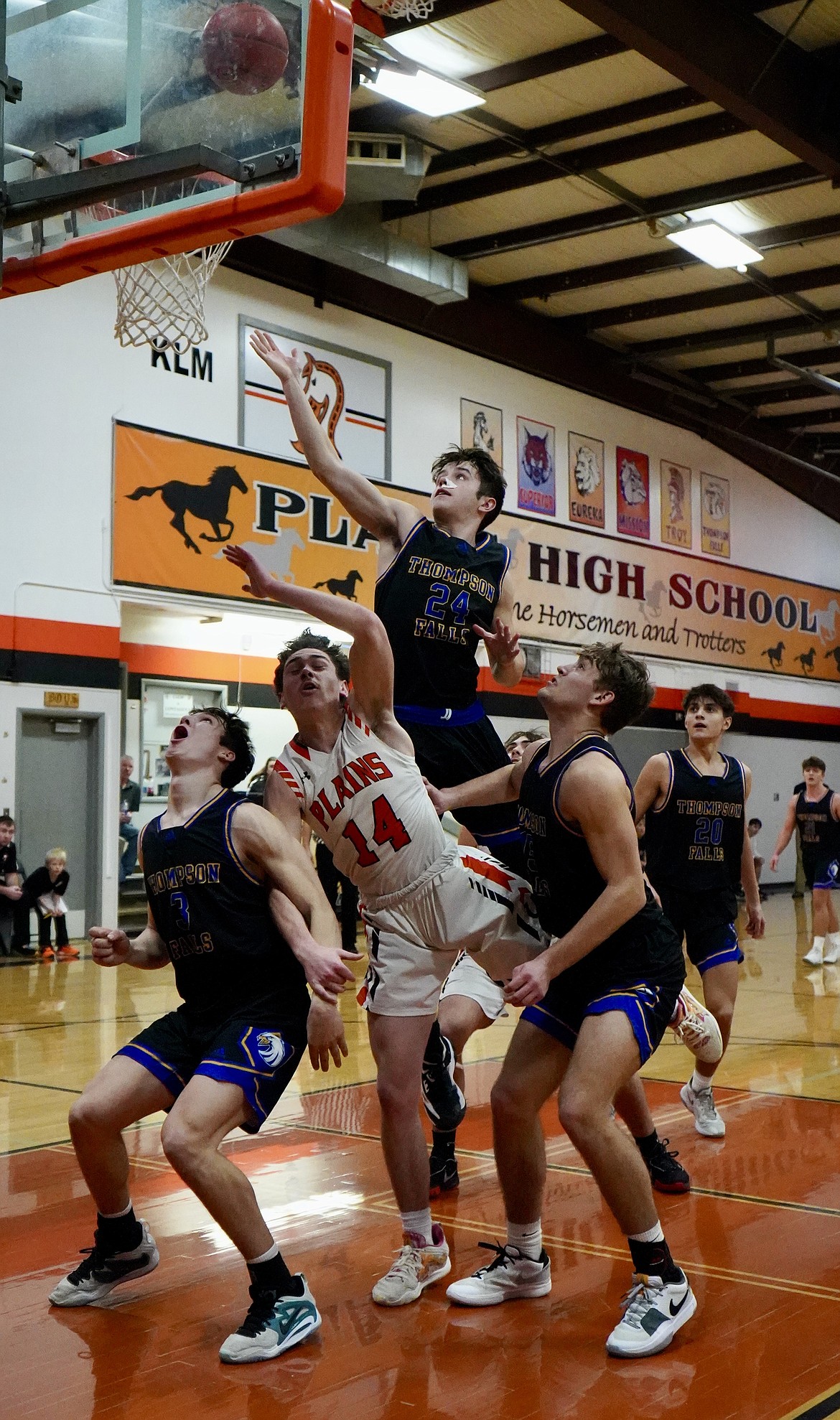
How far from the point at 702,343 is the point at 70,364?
9986 mm

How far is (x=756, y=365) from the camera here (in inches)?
827

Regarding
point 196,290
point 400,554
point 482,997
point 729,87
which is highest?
point 729,87

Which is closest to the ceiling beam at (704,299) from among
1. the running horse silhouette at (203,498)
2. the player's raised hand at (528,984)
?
the running horse silhouette at (203,498)

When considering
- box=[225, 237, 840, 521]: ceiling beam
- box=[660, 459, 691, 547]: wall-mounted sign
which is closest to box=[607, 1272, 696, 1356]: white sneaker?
box=[225, 237, 840, 521]: ceiling beam

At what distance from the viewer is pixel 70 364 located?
13.7 metres

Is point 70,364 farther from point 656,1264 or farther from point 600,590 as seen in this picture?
point 656,1264

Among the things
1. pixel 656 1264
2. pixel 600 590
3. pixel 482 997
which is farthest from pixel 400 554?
pixel 600 590

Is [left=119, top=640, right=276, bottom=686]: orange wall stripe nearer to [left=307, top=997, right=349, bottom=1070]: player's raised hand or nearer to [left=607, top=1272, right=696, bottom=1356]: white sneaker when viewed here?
[left=307, top=997, right=349, bottom=1070]: player's raised hand

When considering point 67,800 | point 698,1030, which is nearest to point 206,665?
point 67,800

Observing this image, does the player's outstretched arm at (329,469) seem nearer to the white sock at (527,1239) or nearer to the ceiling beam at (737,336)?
the white sock at (527,1239)

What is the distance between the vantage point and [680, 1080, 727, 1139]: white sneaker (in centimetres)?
612

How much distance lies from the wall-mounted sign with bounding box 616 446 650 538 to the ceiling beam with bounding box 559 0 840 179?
7233mm

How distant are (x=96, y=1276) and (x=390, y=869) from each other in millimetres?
1497

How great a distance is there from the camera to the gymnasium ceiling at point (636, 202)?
12.2m
